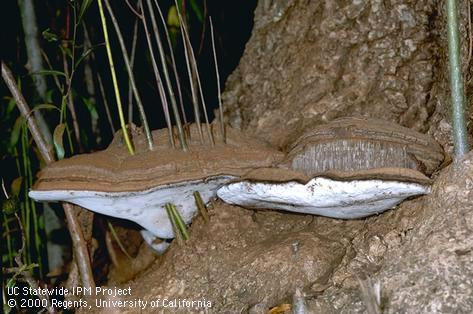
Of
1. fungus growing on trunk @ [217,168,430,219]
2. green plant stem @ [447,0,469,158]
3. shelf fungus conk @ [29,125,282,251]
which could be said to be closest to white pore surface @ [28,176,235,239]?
shelf fungus conk @ [29,125,282,251]

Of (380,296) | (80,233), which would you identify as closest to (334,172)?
(380,296)

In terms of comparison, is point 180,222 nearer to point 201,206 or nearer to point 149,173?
point 201,206

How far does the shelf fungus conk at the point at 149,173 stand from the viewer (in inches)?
75.7

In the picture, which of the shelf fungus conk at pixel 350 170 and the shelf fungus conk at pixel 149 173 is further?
the shelf fungus conk at pixel 149 173

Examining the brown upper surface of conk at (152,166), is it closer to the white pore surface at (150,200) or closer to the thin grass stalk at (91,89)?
the white pore surface at (150,200)

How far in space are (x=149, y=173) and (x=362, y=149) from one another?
0.62m

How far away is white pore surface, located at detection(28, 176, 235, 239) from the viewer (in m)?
1.96

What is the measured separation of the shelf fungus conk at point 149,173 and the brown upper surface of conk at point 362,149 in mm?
189

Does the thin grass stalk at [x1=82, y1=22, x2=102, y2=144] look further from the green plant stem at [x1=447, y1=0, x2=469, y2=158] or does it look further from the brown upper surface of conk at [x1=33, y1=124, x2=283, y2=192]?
the green plant stem at [x1=447, y1=0, x2=469, y2=158]

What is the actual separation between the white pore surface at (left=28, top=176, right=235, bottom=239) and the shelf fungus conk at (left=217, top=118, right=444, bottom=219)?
0.18m

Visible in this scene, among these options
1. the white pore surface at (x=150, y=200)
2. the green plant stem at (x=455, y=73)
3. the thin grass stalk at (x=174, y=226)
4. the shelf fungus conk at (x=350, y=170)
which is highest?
the green plant stem at (x=455, y=73)

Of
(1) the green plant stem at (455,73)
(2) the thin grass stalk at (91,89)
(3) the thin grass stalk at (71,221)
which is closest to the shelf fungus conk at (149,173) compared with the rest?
(3) the thin grass stalk at (71,221)

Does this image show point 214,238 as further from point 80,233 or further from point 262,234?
point 80,233

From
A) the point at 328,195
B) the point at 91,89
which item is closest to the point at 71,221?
the point at 328,195
